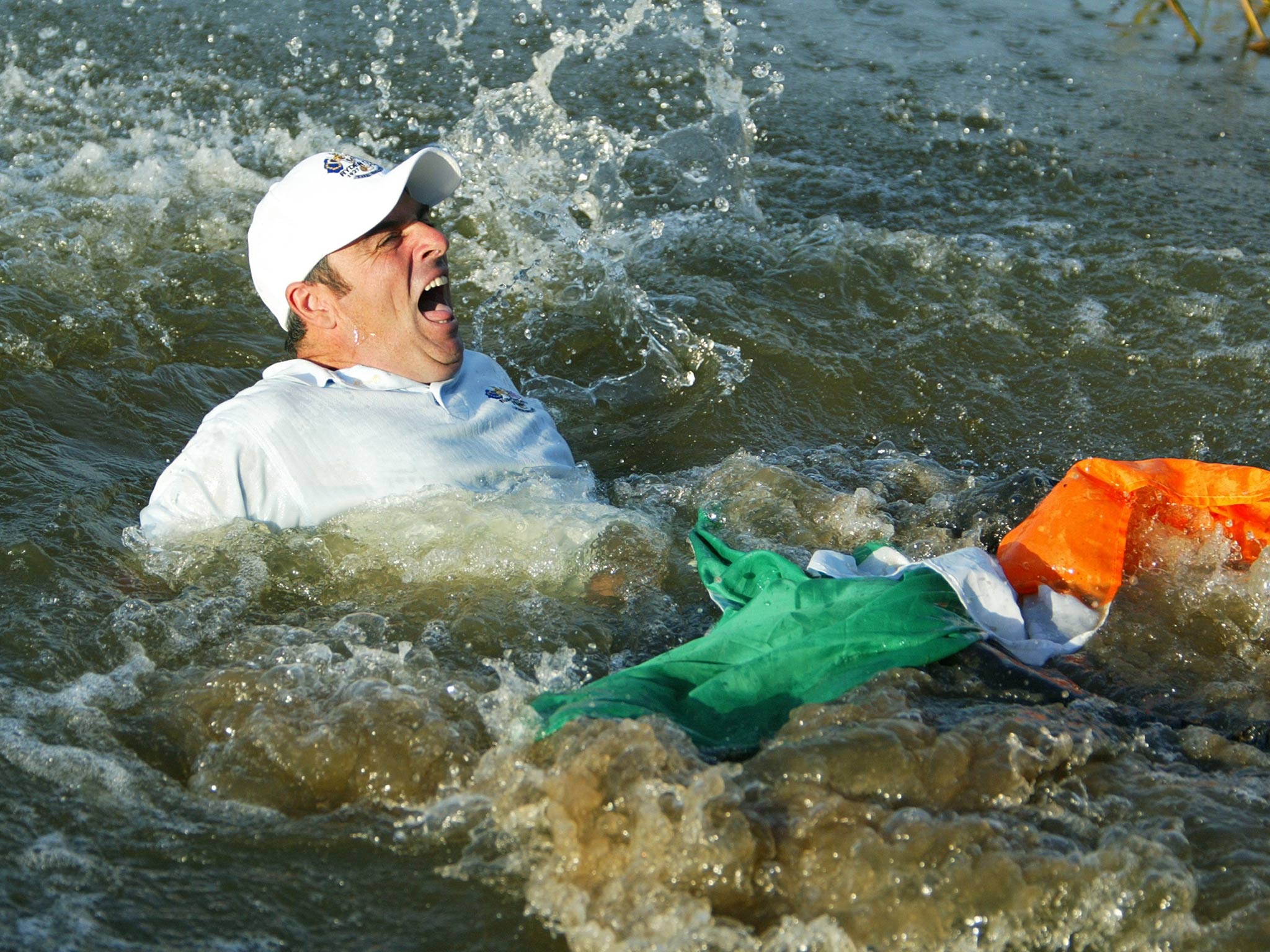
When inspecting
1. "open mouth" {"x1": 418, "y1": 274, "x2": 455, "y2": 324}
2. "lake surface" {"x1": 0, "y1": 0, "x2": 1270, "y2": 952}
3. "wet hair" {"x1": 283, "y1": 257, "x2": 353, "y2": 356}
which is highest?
"wet hair" {"x1": 283, "y1": 257, "x2": 353, "y2": 356}

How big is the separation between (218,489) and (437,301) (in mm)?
992

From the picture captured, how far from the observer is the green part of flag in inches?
110

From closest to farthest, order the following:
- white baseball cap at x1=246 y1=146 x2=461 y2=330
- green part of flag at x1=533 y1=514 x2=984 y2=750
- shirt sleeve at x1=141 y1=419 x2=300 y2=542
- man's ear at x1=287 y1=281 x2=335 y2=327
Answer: green part of flag at x1=533 y1=514 x2=984 y2=750 → shirt sleeve at x1=141 y1=419 x2=300 y2=542 → white baseball cap at x1=246 y1=146 x2=461 y2=330 → man's ear at x1=287 y1=281 x2=335 y2=327

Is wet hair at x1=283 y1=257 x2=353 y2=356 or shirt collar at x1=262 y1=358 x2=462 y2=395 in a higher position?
wet hair at x1=283 y1=257 x2=353 y2=356

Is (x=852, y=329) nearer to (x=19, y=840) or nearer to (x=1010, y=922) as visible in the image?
(x=1010, y=922)

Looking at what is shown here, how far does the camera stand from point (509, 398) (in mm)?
4340

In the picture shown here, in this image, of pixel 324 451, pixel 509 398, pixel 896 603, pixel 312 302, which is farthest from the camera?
pixel 509 398

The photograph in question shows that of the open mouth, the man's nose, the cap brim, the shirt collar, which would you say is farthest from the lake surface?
the cap brim

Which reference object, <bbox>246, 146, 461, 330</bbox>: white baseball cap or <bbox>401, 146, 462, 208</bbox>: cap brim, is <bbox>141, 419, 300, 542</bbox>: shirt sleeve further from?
<bbox>401, 146, 462, 208</bbox>: cap brim

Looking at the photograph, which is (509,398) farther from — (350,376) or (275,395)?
(275,395)

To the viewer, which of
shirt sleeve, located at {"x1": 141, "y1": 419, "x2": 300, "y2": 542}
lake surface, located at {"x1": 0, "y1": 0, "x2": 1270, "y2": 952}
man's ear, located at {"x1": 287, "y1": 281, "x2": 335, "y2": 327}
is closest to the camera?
lake surface, located at {"x1": 0, "y1": 0, "x2": 1270, "y2": 952}

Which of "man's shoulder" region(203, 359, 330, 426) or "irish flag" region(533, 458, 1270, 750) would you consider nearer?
"irish flag" region(533, 458, 1270, 750)

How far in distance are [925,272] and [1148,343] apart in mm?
1031

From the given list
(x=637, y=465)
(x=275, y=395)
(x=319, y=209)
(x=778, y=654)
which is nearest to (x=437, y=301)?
(x=319, y=209)
